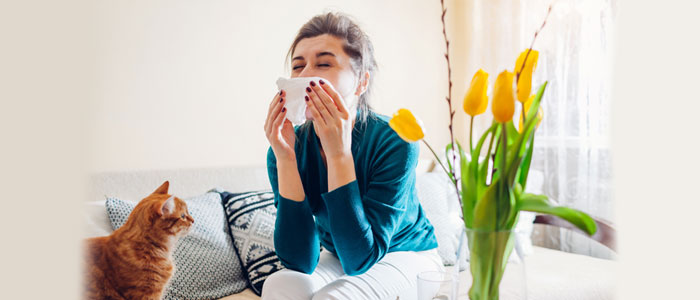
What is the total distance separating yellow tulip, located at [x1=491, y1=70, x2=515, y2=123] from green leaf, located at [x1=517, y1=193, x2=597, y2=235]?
0.10 metres

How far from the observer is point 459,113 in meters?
2.50

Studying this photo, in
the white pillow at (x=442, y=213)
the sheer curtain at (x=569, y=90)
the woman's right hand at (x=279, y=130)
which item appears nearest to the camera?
the woman's right hand at (x=279, y=130)

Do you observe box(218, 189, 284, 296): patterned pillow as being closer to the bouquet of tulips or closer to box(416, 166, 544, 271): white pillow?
box(416, 166, 544, 271): white pillow

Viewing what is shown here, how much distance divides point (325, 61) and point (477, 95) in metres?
0.53

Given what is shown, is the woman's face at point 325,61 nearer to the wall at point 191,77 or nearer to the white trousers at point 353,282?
the white trousers at point 353,282

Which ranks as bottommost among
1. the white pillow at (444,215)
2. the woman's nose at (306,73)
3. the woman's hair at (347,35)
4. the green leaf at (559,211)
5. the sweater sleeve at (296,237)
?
the white pillow at (444,215)

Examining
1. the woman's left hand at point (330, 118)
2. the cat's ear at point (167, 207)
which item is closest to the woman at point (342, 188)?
the woman's left hand at point (330, 118)

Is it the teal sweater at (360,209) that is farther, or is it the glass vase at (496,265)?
the teal sweater at (360,209)

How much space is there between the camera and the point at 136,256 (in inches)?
33.4

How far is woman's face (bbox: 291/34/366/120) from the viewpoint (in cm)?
102

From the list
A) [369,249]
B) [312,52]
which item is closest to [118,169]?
[312,52]

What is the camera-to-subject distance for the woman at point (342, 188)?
2.90 feet

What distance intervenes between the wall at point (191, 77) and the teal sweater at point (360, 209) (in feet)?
1.65

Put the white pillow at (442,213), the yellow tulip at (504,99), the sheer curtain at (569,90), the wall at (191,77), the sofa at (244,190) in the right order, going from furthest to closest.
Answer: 1. the sheer curtain at (569,90)
2. the white pillow at (442,213)
3. the wall at (191,77)
4. the sofa at (244,190)
5. the yellow tulip at (504,99)
